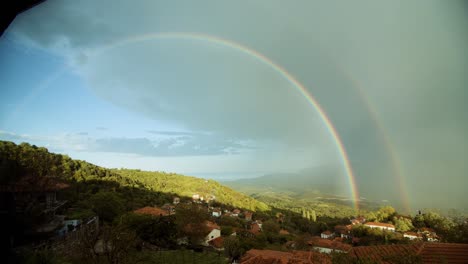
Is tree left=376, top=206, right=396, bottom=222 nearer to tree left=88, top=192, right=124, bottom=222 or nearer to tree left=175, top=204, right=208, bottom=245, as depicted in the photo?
tree left=175, top=204, right=208, bottom=245

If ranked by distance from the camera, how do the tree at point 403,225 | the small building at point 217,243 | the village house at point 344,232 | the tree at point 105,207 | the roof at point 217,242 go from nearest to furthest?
the tree at point 105,207 → the small building at point 217,243 → the roof at point 217,242 → the village house at point 344,232 → the tree at point 403,225

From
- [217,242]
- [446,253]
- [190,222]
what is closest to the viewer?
[446,253]

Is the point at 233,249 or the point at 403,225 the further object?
the point at 403,225

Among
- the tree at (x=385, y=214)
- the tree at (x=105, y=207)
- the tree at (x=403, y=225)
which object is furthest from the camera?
the tree at (x=385, y=214)

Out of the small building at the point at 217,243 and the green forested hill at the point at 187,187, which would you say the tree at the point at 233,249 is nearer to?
the small building at the point at 217,243

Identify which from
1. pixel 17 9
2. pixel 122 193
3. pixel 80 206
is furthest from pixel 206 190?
pixel 17 9

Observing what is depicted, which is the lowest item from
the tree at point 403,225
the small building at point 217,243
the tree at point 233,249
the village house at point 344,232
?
the village house at point 344,232

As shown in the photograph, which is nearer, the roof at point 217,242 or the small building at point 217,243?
the small building at point 217,243

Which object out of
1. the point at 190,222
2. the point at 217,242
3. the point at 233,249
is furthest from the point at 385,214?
the point at 190,222

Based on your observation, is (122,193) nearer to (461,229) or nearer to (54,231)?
(54,231)

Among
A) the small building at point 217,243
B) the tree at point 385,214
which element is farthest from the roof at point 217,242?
the tree at point 385,214

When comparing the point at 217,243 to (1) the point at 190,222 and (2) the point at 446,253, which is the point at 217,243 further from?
(2) the point at 446,253

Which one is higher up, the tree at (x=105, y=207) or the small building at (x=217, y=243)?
the tree at (x=105, y=207)

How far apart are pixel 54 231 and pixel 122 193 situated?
1868cm
